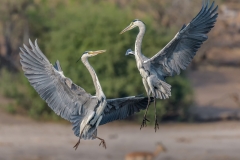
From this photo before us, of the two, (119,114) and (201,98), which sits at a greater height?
(119,114)

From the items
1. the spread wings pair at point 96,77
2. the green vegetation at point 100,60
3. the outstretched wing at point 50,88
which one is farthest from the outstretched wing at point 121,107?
the green vegetation at point 100,60

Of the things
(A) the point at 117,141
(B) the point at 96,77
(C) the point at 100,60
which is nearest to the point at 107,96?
(C) the point at 100,60

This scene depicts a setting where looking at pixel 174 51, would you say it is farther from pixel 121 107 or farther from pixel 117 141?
pixel 117 141

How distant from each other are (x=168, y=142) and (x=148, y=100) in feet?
35.3

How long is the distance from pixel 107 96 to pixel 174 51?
10.6 meters

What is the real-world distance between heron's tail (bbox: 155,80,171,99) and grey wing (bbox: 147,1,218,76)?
0.85 ft

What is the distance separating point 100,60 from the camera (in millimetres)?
20906

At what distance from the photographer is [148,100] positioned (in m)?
9.83

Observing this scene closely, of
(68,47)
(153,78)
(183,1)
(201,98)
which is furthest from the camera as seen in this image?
(183,1)

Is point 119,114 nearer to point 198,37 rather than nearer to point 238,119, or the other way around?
point 198,37

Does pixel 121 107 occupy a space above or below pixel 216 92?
above

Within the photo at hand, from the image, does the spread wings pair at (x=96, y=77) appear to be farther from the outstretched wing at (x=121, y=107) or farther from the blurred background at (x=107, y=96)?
the blurred background at (x=107, y=96)

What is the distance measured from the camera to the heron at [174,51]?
959 cm

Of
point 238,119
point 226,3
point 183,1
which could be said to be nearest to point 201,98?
point 238,119
